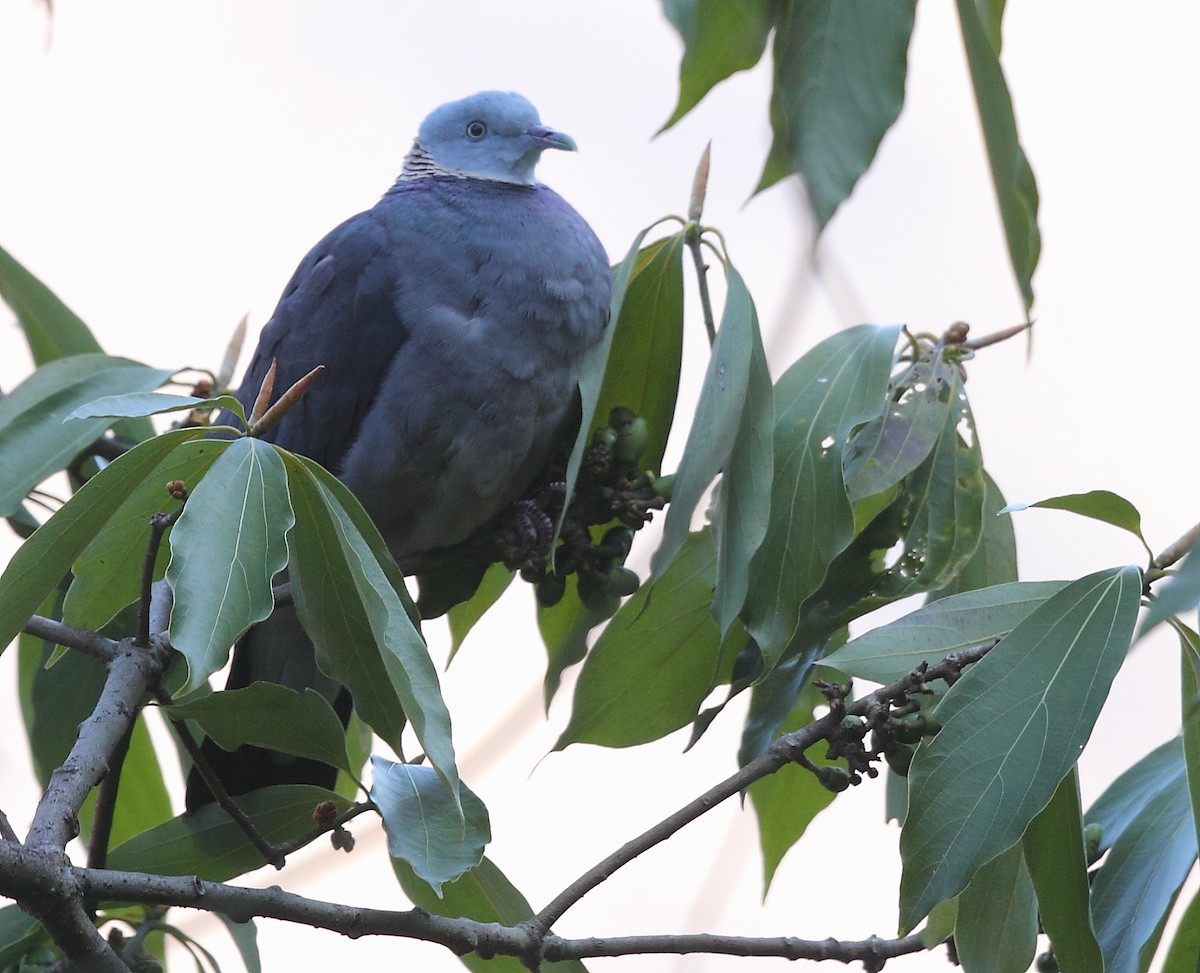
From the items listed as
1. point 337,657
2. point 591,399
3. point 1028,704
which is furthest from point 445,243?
point 1028,704

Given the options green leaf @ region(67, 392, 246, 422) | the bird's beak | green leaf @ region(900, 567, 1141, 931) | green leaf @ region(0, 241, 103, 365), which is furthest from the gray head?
green leaf @ region(900, 567, 1141, 931)

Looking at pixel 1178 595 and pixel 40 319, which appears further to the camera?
pixel 40 319

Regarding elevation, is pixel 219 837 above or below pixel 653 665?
below

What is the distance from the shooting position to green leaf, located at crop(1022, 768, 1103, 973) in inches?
38.4

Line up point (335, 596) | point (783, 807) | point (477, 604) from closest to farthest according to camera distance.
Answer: point (335, 596), point (783, 807), point (477, 604)

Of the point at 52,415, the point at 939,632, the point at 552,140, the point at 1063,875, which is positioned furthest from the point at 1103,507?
the point at 552,140

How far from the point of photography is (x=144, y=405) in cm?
92

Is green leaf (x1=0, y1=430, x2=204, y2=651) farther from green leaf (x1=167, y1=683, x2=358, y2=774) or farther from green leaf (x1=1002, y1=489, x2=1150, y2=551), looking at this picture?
green leaf (x1=1002, y1=489, x2=1150, y2=551)

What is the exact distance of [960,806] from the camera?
35.6 inches

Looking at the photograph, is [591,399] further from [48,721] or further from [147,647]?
[48,721]

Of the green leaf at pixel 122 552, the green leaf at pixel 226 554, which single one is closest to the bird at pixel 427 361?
the green leaf at pixel 122 552

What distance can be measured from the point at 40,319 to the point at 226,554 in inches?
37.6

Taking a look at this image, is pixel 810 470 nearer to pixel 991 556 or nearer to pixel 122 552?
pixel 991 556

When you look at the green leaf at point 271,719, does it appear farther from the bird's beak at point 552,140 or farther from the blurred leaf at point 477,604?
the bird's beak at point 552,140
